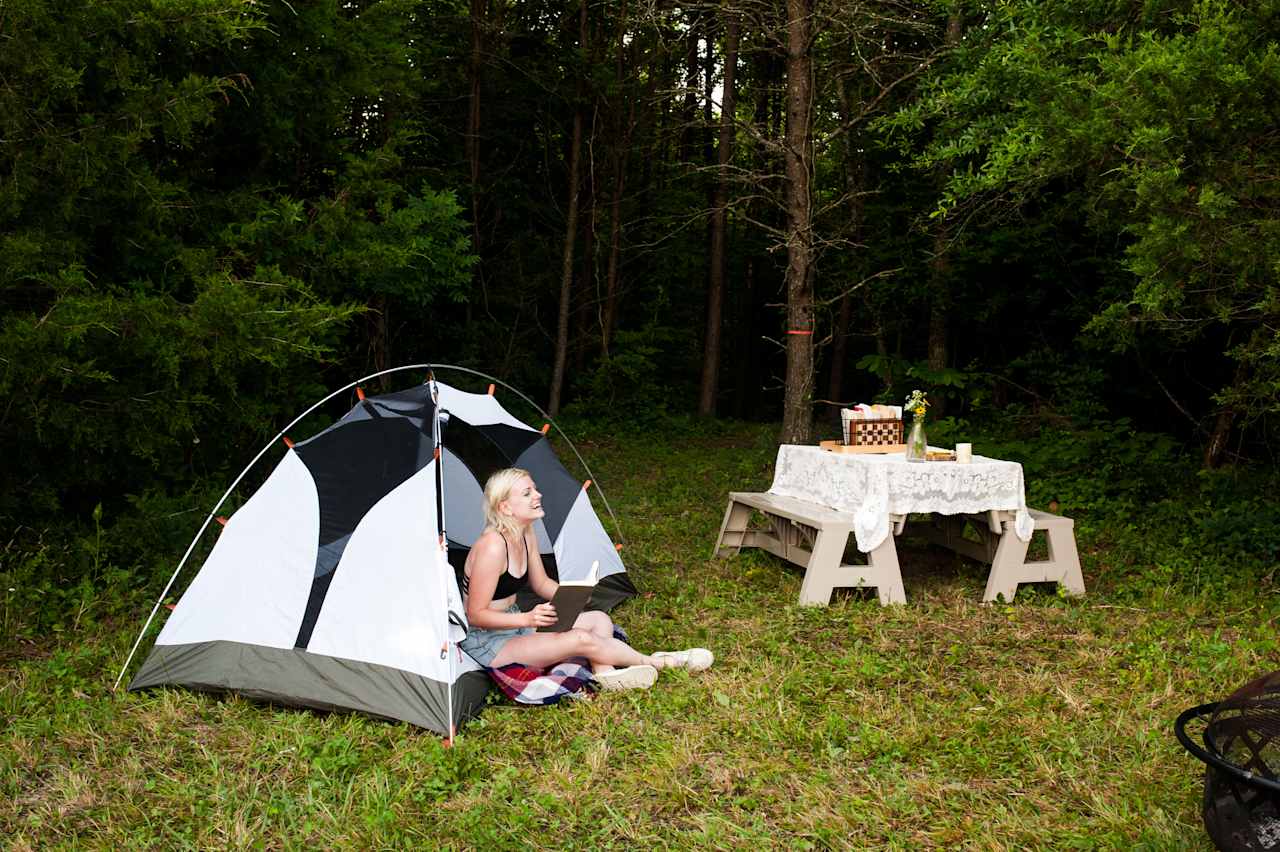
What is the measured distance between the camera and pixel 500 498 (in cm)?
435

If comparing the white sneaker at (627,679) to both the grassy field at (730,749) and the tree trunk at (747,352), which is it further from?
the tree trunk at (747,352)

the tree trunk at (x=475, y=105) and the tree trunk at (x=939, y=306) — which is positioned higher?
the tree trunk at (x=475, y=105)

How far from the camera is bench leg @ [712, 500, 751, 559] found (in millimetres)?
6535

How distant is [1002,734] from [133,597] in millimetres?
4325

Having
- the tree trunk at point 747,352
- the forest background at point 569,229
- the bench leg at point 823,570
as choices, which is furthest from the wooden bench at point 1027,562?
the tree trunk at point 747,352

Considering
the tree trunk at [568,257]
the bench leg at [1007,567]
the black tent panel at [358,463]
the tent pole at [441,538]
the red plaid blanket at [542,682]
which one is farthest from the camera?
the tree trunk at [568,257]

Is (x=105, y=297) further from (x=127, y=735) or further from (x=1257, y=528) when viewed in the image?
(x=1257, y=528)

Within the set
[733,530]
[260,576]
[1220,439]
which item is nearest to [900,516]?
[733,530]

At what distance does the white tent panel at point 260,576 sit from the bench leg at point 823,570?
2.53 m

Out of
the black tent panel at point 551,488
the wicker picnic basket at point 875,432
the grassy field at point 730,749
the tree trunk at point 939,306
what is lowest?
the grassy field at point 730,749

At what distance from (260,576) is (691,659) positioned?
6.18 ft

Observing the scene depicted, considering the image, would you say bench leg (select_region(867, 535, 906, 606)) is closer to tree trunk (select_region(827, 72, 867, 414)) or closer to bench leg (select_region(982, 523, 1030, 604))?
bench leg (select_region(982, 523, 1030, 604))

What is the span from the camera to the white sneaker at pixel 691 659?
14.4 ft

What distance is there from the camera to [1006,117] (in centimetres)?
690
